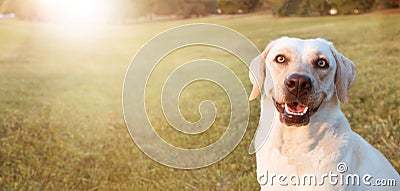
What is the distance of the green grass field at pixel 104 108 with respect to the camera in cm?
456

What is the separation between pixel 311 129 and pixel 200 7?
2732 mm

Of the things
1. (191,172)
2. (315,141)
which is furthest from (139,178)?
(315,141)

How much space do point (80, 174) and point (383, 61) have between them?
3.34 m

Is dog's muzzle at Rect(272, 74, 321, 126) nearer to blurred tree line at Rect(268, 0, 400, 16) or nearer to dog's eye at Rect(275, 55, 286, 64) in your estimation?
dog's eye at Rect(275, 55, 286, 64)

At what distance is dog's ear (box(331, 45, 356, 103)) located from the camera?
298cm

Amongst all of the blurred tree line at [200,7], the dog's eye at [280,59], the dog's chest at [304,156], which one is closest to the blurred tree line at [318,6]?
the blurred tree line at [200,7]

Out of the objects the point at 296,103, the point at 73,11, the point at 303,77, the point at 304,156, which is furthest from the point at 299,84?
the point at 73,11

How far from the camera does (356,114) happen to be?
5.28 metres

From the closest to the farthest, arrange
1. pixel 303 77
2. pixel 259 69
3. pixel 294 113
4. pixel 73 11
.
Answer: pixel 303 77 → pixel 294 113 → pixel 259 69 → pixel 73 11

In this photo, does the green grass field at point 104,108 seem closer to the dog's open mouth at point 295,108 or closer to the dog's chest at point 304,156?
the dog's chest at point 304,156

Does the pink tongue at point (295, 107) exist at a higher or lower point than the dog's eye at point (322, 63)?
lower

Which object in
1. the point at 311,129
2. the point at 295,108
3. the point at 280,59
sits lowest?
the point at 311,129

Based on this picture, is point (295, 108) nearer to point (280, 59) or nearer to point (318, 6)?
point (280, 59)

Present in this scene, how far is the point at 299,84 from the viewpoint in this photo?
2.83m
